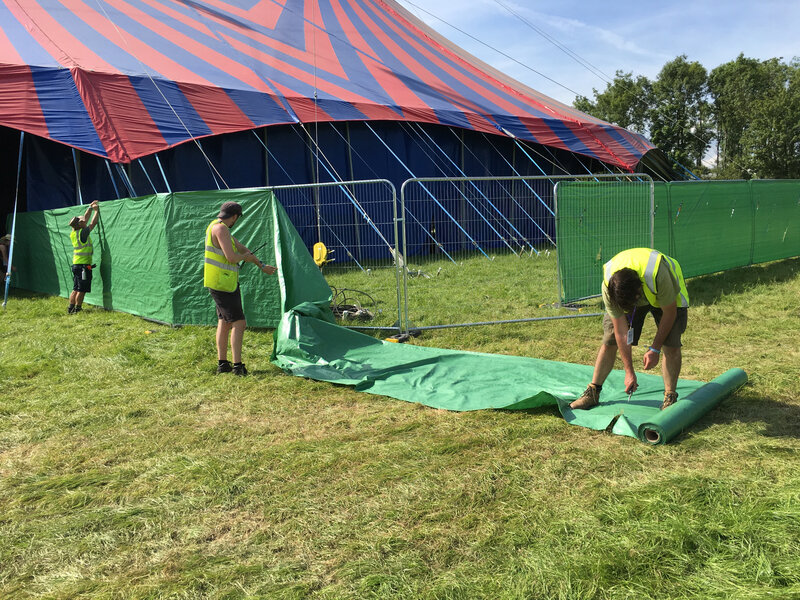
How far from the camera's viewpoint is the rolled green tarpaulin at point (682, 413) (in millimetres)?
3271

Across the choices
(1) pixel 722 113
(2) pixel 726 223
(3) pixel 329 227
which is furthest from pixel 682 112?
(3) pixel 329 227

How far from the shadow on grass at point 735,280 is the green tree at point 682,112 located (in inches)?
1158

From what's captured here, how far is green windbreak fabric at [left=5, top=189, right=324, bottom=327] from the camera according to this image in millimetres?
6367

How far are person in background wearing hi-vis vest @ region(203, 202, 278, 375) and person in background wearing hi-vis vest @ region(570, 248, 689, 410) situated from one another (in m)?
3.06

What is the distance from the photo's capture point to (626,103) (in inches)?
1684

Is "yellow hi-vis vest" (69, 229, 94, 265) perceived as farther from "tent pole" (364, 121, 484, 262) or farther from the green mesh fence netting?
"tent pole" (364, 121, 484, 262)

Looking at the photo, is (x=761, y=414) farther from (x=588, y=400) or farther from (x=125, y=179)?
(x=125, y=179)

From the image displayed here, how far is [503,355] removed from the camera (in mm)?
5379

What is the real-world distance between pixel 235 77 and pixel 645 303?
11813 millimetres

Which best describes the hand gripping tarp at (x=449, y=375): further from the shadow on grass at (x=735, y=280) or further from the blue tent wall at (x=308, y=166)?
the shadow on grass at (x=735, y=280)

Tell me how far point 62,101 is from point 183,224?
18.8 ft

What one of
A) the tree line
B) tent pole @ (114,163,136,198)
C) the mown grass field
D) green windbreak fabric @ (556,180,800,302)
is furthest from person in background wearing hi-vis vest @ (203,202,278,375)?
the tree line

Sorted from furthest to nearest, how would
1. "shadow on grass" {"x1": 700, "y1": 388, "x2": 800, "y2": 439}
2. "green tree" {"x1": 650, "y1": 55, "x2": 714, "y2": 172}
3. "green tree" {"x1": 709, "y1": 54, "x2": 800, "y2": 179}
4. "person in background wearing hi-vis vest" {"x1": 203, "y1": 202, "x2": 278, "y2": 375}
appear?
"green tree" {"x1": 650, "y1": 55, "x2": 714, "y2": 172}
"green tree" {"x1": 709, "y1": 54, "x2": 800, "y2": 179}
"person in background wearing hi-vis vest" {"x1": 203, "y1": 202, "x2": 278, "y2": 375}
"shadow on grass" {"x1": 700, "y1": 388, "x2": 800, "y2": 439}

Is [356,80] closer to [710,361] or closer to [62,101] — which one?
[62,101]
